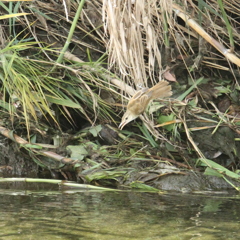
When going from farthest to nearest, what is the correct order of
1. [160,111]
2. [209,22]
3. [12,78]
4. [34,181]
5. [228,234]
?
1. [209,22]
2. [160,111]
3. [12,78]
4. [34,181]
5. [228,234]

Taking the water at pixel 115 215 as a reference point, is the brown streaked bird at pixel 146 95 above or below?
above

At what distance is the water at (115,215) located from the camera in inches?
55.2

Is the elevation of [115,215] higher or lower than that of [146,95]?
lower

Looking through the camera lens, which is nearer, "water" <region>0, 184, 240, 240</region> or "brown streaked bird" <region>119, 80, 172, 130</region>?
"water" <region>0, 184, 240, 240</region>

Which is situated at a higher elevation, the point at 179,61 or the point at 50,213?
the point at 179,61

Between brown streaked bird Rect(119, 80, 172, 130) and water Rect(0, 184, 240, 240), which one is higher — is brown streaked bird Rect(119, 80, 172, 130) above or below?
above

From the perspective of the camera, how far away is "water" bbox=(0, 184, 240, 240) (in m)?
1.40

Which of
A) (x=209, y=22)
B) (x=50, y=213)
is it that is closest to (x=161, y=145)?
(x=209, y=22)

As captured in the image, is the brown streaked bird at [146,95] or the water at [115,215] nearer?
the water at [115,215]

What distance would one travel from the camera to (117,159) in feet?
8.41

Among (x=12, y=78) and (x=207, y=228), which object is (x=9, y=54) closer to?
(x=12, y=78)

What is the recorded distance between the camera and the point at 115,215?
5.49ft

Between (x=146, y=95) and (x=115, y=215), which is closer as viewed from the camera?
(x=115, y=215)

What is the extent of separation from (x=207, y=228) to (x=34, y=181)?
112 cm
